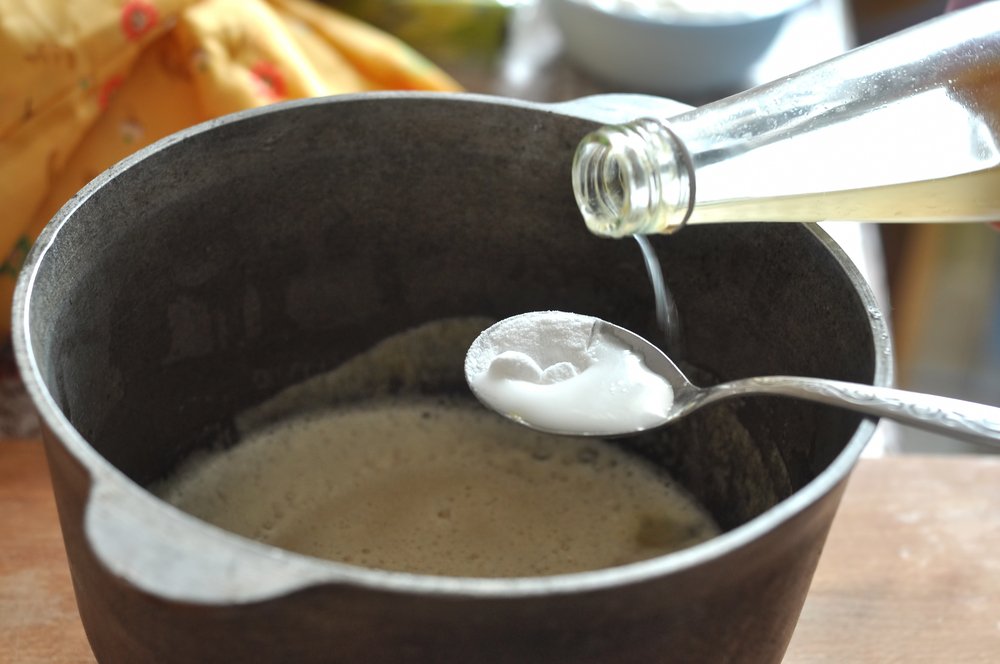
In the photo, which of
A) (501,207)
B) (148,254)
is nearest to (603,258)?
(501,207)

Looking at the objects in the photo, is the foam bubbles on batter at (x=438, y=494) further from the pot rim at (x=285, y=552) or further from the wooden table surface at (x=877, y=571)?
the pot rim at (x=285, y=552)

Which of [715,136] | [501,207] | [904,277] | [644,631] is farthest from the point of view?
[904,277]

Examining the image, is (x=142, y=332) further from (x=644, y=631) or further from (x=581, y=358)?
(x=644, y=631)

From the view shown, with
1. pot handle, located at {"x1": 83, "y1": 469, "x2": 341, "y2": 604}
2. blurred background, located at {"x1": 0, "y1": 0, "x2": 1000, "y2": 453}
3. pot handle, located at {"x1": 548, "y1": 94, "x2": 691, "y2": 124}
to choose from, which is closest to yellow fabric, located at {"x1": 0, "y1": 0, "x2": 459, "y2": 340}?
blurred background, located at {"x1": 0, "y1": 0, "x2": 1000, "y2": 453}

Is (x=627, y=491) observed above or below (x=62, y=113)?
below

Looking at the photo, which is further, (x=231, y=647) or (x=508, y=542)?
(x=508, y=542)

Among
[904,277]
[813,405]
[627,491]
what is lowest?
[904,277]

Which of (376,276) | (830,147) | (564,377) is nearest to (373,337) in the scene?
(376,276)
